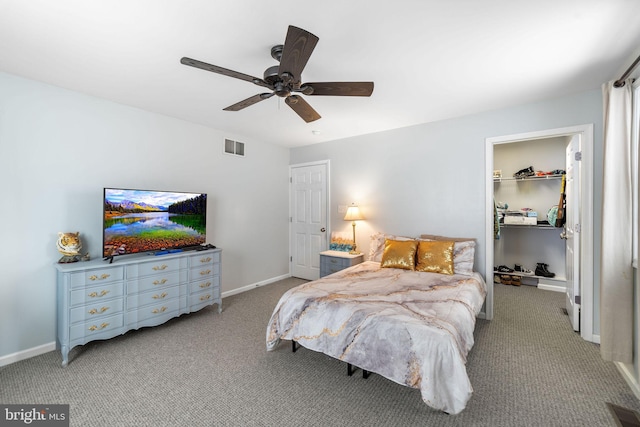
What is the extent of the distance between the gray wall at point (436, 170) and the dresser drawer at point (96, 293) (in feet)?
10.2

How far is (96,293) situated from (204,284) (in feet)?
3.57

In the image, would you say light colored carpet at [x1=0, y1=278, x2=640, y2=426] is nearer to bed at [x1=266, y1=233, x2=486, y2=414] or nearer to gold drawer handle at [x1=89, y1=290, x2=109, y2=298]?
bed at [x1=266, y1=233, x2=486, y2=414]

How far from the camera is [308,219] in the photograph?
5.09 m

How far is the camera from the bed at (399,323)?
5.57 ft

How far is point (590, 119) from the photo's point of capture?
2.78 meters

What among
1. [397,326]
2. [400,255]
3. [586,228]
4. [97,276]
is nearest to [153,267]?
[97,276]

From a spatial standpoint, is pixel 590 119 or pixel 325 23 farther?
pixel 590 119

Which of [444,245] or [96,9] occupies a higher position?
[96,9]

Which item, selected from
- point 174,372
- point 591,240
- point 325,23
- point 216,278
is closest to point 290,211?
point 216,278

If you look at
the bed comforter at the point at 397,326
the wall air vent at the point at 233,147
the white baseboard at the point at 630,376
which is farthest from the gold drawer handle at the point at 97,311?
the white baseboard at the point at 630,376

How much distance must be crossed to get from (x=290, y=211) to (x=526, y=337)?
3922 millimetres

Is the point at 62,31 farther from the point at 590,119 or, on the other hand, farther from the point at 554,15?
the point at 590,119

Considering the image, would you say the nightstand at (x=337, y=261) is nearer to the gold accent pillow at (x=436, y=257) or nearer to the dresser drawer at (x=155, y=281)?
the gold accent pillow at (x=436, y=257)

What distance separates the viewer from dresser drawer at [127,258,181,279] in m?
2.79
